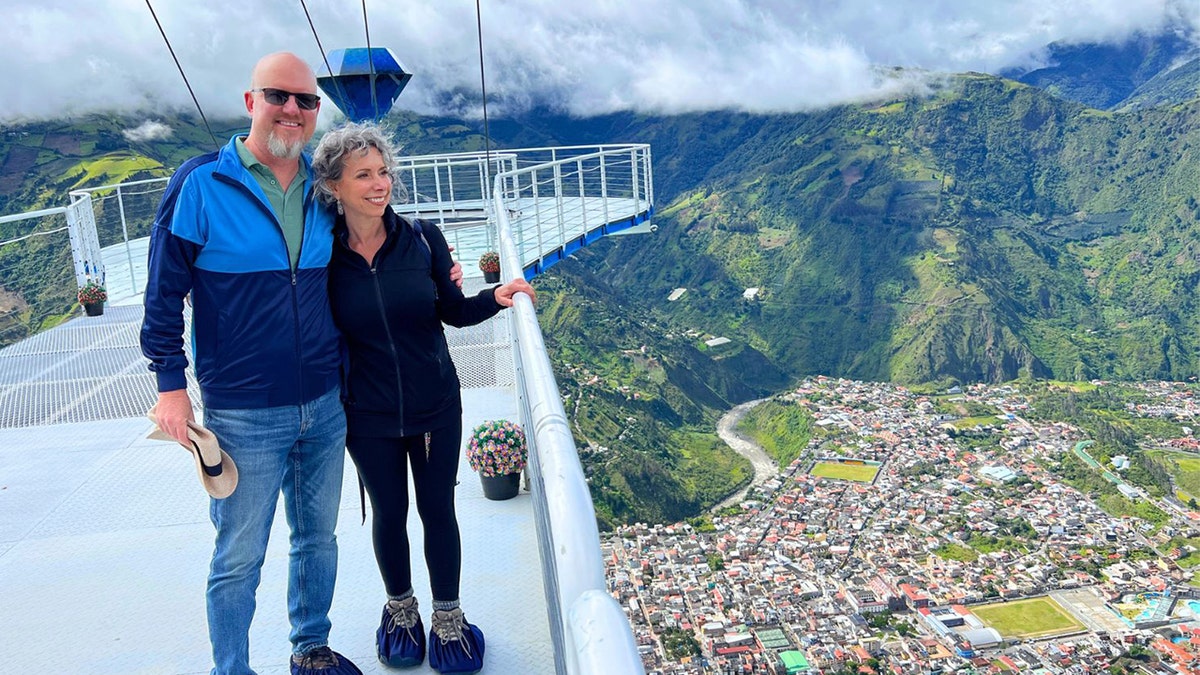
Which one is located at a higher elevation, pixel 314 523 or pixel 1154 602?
pixel 314 523

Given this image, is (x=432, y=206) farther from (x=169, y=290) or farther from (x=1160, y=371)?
(x=1160, y=371)

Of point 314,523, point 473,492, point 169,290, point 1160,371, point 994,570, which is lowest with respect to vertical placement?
point 1160,371

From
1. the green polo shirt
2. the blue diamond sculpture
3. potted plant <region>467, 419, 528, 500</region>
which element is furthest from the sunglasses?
the blue diamond sculpture

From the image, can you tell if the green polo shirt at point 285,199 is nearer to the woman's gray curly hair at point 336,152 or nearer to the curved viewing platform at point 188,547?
the woman's gray curly hair at point 336,152

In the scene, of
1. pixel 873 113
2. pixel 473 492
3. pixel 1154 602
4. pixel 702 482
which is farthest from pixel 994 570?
pixel 873 113

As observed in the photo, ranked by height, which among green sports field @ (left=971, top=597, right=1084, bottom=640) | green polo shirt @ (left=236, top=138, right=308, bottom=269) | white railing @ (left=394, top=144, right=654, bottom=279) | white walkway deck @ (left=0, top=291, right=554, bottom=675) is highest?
green polo shirt @ (left=236, top=138, right=308, bottom=269)

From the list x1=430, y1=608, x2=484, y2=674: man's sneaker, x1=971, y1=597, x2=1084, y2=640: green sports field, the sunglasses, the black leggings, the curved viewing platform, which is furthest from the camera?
x1=971, y1=597, x2=1084, y2=640: green sports field

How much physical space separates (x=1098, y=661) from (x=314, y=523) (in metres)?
28.4

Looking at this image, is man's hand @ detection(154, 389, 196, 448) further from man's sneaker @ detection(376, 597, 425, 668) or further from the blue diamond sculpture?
the blue diamond sculpture

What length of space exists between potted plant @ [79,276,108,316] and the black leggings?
622cm

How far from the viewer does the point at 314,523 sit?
2002 mm

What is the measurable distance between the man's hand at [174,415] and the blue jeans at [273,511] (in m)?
0.09

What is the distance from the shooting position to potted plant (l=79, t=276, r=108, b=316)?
710 cm

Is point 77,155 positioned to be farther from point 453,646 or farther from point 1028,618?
point 453,646
